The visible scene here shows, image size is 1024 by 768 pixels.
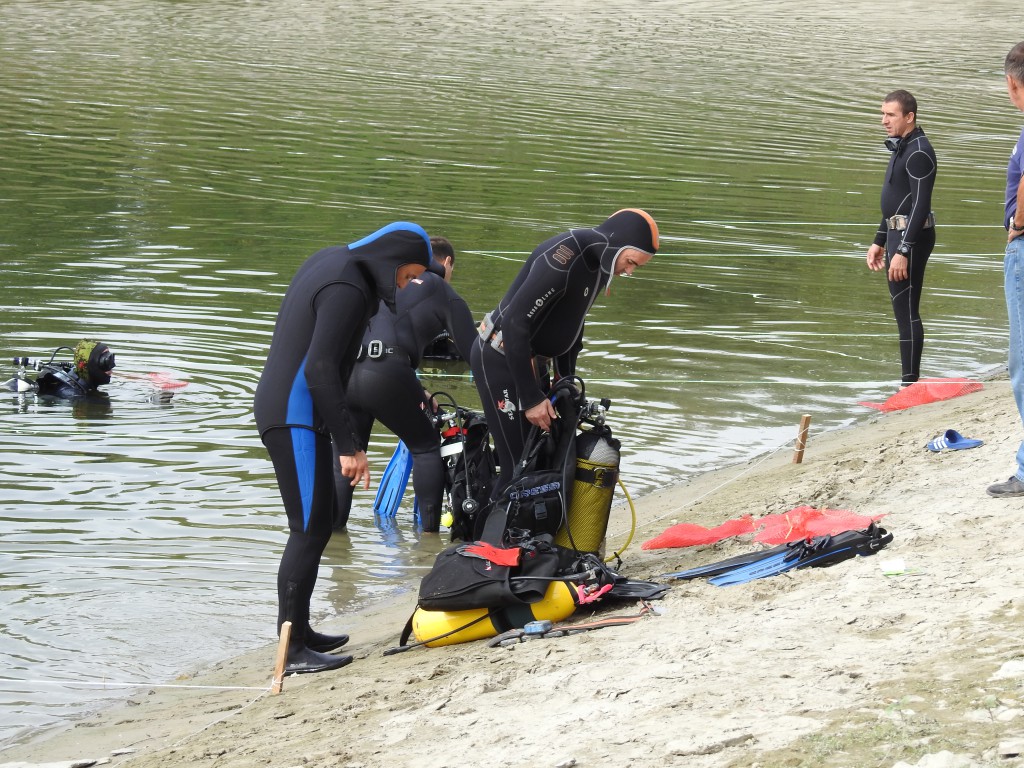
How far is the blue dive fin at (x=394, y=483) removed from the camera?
289 inches

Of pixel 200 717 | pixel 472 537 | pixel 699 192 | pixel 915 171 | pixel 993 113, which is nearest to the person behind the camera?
pixel 200 717

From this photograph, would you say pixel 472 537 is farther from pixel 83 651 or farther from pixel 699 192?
pixel 699 192

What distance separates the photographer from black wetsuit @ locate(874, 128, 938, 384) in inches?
337

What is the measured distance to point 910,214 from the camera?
869cm

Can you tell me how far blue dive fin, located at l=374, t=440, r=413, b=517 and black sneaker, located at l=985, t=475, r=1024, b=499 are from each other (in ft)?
9.79

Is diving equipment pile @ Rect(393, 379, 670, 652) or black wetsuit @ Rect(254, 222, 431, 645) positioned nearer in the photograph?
black wetsuit @ Rect(254, 222, 431, 645)

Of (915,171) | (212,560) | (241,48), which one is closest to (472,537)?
(212,560)

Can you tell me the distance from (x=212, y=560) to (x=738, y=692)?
132 inches

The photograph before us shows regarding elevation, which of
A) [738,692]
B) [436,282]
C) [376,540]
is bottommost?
[376,540]

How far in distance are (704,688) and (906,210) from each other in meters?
5.41

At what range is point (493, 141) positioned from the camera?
19594 mm

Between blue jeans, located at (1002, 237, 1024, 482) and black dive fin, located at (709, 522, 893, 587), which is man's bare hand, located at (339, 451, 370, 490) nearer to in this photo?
black dive fin, located at (709, 522, 893, 587)

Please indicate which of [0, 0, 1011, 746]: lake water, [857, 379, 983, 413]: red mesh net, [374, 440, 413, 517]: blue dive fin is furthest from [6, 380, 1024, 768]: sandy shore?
[857, 379, 983, 413]: red mesh net

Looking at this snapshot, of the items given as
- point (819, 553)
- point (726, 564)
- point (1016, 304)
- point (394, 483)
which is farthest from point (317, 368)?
point (1016, 304)
